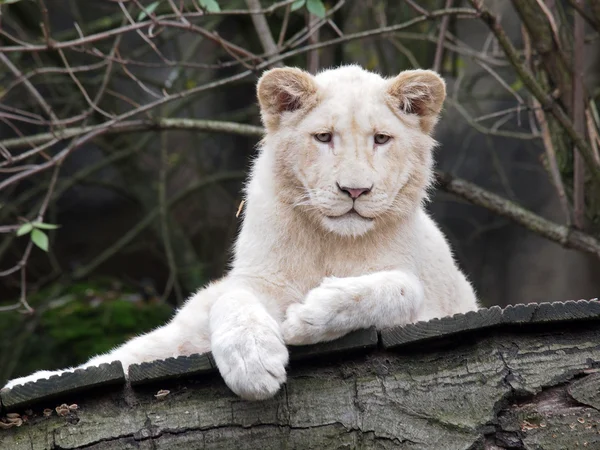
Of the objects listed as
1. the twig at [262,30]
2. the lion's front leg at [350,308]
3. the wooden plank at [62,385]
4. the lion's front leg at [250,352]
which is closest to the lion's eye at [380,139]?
the lion's front leg at [350,308]

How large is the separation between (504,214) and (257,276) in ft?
8.10

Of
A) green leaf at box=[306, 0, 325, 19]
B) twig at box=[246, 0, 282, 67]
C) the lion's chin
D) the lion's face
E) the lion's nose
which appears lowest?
the lion's chin

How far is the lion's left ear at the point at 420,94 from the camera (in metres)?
4.08

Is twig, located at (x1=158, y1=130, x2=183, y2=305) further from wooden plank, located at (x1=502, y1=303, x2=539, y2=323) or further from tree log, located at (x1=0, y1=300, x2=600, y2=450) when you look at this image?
wooden plank, located at (x1=502, y1=303, x2=539, y2=323)

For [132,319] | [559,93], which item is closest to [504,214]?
[559,93]

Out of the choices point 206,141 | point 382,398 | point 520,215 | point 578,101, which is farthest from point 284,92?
point 206,141

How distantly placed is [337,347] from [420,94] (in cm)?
146

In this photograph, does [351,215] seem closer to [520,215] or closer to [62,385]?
[62,385]

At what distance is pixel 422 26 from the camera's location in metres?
8.58

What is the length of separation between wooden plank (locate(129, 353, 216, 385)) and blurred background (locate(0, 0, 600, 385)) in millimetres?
1789

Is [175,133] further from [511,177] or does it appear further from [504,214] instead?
[504,214]

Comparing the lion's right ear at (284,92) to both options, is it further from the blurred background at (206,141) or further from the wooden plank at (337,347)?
the wooden plank at (337,347)

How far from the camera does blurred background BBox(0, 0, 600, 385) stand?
5523 mm

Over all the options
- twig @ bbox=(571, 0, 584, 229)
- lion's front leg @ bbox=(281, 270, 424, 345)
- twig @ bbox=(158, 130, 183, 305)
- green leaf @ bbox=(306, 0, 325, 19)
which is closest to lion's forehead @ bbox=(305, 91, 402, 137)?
lion's front leg @ bbox=(281, 270, 424, 345)
